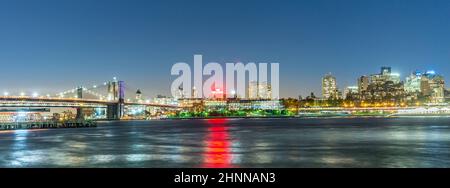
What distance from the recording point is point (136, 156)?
98.0 feet

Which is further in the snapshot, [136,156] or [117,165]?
[136,156]

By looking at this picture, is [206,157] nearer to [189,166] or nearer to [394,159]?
[189,166]

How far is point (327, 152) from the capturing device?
1229 inches
